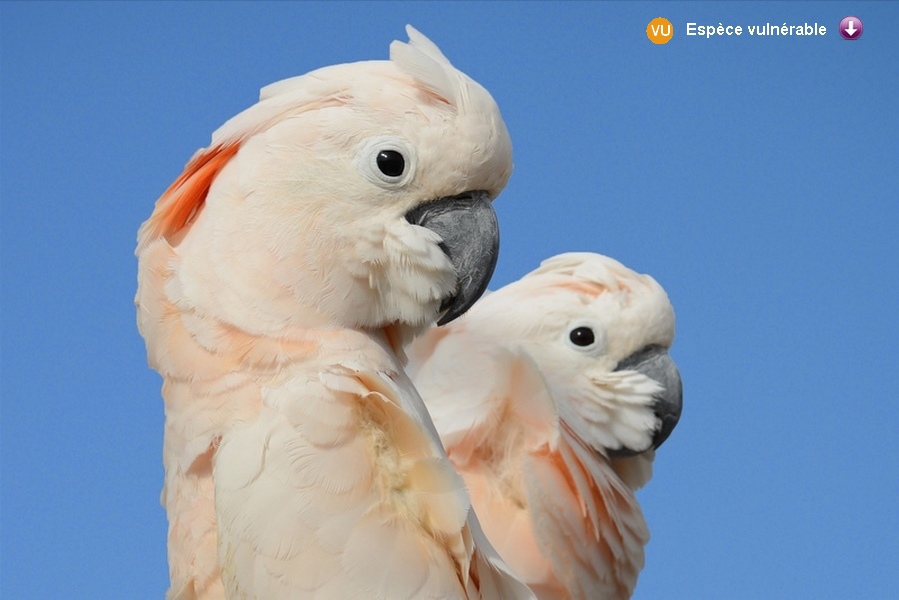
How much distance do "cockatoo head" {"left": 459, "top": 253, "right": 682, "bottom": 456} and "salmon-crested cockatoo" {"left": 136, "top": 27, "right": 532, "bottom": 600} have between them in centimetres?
127

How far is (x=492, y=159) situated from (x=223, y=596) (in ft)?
3.34

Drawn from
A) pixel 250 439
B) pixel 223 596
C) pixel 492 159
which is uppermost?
pixel 492 159

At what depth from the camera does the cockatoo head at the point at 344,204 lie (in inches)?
84.4

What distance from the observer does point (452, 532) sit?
81.6 inches

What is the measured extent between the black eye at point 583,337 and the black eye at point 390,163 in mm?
1531

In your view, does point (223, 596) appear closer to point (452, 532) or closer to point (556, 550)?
point (452, 532)

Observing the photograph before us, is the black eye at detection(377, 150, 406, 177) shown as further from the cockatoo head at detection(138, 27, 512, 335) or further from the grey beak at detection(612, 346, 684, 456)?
the grey beak at detection(612, 346, 684, 456)

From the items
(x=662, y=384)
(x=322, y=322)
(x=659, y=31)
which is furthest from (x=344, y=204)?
(x=659, y=31)

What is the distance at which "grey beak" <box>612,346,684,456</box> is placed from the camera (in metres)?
3.58

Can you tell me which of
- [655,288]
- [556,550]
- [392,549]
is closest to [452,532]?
[392,549]

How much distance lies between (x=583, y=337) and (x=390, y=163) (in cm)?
156

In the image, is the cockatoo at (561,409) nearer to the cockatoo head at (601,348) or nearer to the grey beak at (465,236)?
the cockatoo head at (601,348)

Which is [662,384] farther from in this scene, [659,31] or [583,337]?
[659,31]

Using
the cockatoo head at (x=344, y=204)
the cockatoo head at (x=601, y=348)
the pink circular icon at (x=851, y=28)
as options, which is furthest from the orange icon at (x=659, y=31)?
the cockatoo head at (x=344, y=204)
